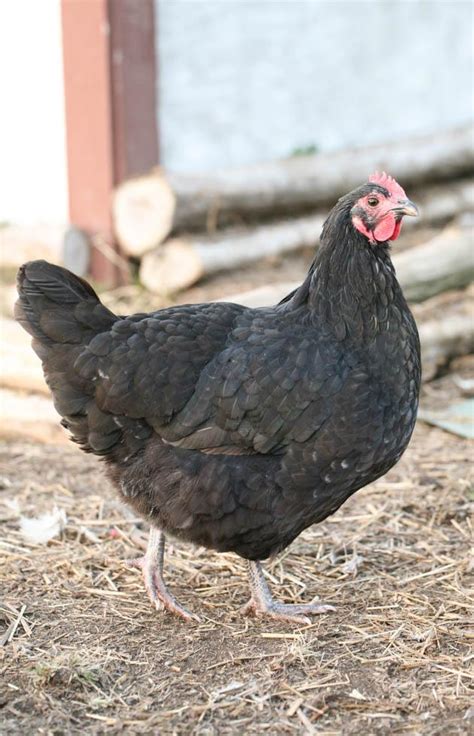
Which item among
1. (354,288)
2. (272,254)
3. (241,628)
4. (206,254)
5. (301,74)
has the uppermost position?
(301,74)

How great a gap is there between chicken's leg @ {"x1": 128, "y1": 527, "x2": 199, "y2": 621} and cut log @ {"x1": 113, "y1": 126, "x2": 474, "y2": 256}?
13.3 feet

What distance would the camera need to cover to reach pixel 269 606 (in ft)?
13.0

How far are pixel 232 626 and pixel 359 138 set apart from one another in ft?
23.5

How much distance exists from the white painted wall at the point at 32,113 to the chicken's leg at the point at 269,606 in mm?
4901

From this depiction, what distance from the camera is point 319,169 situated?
8.81m

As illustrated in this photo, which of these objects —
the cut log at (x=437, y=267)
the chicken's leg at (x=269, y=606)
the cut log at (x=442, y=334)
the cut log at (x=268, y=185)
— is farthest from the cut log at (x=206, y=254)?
the chicken's leg at (x=269, y=606)

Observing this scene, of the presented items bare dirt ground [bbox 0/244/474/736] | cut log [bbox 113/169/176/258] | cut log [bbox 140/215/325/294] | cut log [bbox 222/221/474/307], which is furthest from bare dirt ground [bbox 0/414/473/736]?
cut log [bbox 113/169/176/258]

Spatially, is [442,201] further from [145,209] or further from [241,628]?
[241,628]

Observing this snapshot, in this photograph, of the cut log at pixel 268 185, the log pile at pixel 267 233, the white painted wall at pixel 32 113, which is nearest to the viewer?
the log pile at pixel 267 233

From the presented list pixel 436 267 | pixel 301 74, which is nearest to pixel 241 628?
pixel 436 267

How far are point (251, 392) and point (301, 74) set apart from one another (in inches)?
250

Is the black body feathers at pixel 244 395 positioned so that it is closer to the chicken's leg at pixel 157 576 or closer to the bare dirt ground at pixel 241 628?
the chicken's leg at pixel 157 576

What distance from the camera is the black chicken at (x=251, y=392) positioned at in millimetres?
3738

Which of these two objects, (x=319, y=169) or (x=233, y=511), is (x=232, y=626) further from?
(x=319, y=169)
